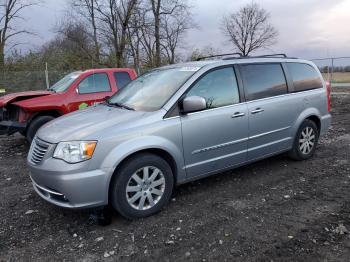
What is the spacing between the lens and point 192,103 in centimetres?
400

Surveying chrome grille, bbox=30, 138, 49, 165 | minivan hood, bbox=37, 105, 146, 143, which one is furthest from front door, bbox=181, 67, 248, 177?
chrome grille, bbox=30, 138, 49, 165

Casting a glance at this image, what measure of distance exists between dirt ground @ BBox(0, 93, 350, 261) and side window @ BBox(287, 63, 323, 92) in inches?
55.5

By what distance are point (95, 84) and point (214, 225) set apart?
547 centimetres

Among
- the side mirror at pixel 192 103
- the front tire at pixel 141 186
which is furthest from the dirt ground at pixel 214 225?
the side mirror at pixel 192 103

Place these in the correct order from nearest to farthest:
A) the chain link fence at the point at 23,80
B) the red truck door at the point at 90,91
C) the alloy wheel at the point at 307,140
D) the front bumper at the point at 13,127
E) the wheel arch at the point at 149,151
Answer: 1. the wheel arch at the point at 149,151
2. the alloy wheel at the point at 307,140
3. the front bumper at the point at 13,127
4. the red truck door at the point at 90,91
5. the chain link fence at the point at 23,80

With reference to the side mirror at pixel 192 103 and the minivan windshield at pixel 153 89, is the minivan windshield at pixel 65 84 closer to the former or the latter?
the minivan windshield at pixel 153 89

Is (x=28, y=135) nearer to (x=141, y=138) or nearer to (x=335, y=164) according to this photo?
(x=141, y=138)

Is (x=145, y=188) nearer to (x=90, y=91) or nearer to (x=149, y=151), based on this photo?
(x=149, y=151)

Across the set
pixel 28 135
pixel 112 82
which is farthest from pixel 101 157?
pixel 112 82

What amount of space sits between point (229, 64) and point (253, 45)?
146 feet

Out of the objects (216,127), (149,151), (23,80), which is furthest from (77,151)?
(23,80)

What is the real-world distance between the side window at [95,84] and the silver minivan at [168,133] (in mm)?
3186

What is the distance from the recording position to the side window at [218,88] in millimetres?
4352

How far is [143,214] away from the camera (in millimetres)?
→ 3873
